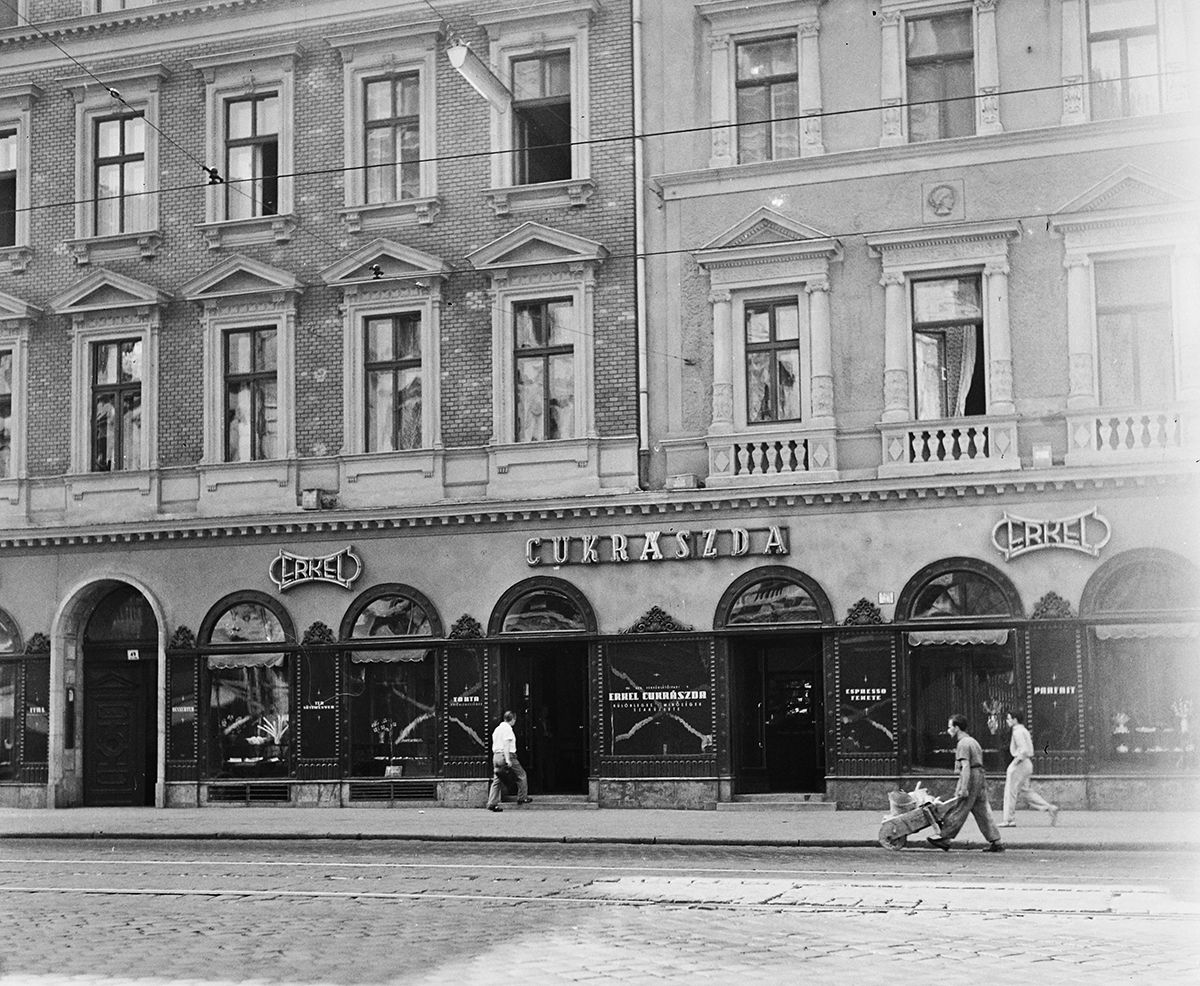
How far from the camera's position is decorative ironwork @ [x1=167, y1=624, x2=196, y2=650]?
3028 cm

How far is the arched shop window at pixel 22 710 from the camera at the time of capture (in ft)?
101

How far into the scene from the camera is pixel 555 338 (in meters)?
28.8

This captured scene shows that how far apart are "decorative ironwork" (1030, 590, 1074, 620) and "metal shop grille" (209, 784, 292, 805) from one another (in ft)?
42.0

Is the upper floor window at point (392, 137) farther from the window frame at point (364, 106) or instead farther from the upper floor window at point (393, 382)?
the upper floor window at point (393, 382)

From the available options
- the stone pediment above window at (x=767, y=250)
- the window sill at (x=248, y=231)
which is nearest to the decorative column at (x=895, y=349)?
the stone pediment above window at (x=767, y=250)

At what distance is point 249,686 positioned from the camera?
2998cm

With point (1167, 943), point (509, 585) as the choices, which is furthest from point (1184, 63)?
point (1167, 943)

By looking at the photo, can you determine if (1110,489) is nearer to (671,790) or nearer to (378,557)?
(671,790)

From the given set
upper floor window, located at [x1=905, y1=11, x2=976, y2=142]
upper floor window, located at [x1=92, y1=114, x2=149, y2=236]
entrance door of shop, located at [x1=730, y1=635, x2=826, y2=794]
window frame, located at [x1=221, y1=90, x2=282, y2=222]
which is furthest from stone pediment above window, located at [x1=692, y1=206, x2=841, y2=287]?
upper floor window, located at [x1=92, y1=114, x2=149, y2=236]

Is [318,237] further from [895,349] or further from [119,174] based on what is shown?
[895,349]

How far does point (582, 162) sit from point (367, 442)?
19.7 feet

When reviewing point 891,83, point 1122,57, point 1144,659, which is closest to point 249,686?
point 891,83

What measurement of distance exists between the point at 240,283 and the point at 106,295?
2.76 m

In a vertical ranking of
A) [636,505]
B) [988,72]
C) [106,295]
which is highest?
[988,72]
